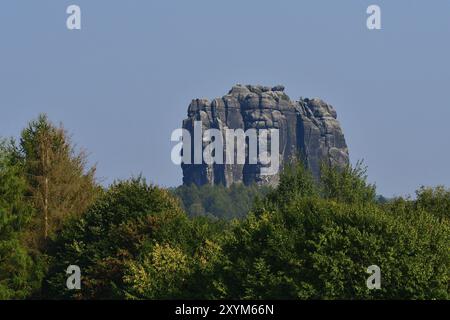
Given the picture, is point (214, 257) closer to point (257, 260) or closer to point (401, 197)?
point (257, 260)

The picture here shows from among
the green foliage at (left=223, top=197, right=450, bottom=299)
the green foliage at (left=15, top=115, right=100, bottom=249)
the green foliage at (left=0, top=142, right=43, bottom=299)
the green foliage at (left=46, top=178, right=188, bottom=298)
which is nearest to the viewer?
the green foliage at (left=223, top=197, right=450, bottom=299)

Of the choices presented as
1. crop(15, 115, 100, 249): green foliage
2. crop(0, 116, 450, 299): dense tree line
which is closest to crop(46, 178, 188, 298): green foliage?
crop(0, 116, 450, 299): dense tree line

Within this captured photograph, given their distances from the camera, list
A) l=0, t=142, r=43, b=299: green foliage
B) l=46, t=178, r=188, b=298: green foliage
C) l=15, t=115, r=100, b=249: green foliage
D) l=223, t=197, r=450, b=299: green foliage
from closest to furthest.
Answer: l=223, t=197, r=450, b=299: green foliage < l=46, t=178, r=188, b=298: green foliage < l=0, t=142, r=43, b=299: green foliage < l=15, t=115, r=100, b=249: green foliage

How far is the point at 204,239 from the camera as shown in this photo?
8344cm

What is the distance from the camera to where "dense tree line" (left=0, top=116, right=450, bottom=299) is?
198 ft

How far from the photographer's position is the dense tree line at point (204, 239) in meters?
60.5

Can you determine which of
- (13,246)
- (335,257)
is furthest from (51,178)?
(335,257)

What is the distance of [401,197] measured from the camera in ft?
333

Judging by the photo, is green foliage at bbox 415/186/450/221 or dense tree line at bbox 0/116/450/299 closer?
dense tree line at bbox 0/116/450/299

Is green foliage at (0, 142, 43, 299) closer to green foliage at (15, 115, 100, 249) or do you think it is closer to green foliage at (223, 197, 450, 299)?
green foliage at (15, 115, 100, 249)

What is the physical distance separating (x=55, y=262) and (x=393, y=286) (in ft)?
148

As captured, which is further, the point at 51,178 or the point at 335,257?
the point at 51,178

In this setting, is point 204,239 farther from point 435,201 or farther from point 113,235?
point 435,201
